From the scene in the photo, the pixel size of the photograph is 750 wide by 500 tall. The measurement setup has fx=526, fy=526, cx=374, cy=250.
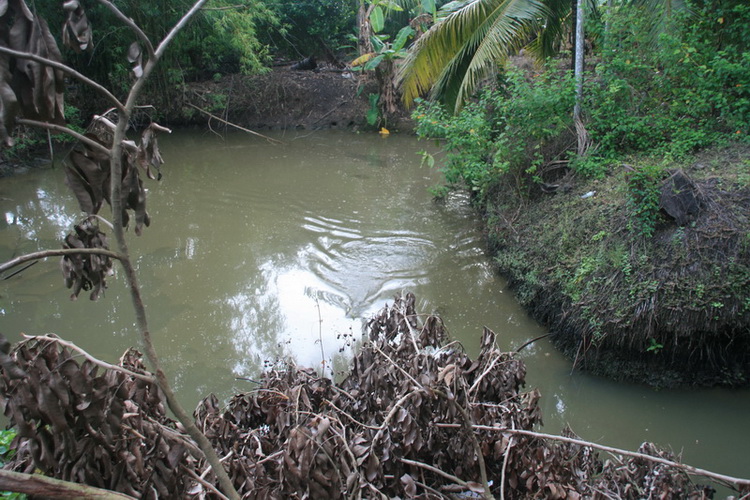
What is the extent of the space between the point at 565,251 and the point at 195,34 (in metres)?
11.5

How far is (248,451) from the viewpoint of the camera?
8.48 feet

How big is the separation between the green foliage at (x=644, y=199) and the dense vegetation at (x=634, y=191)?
0.03 feet

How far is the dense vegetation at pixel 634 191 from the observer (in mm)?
4371

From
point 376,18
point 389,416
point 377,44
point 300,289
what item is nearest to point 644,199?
point 389,416

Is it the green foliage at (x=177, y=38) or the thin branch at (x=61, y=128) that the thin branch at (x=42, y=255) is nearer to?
the thin branch at (x=61, y=128)

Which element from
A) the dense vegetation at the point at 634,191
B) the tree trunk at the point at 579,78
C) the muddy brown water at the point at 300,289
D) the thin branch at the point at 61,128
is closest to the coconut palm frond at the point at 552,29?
the dense vegetation at the point at 634,191

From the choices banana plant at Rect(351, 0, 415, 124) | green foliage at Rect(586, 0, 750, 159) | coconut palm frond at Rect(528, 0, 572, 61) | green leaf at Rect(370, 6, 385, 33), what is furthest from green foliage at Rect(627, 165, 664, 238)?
green leaf at Rect(370, 6, 385, 33)

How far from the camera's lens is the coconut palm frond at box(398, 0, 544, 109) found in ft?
23.2

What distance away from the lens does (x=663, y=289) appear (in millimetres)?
4367

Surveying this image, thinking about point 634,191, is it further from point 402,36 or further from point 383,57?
point 383,57

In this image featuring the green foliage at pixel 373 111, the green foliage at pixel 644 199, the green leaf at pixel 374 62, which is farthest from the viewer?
the green foliage at pixel 373 111

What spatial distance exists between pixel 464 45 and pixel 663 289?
15.6 ft

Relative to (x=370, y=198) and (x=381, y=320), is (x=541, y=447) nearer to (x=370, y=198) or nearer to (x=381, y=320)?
(x=381, y=320)

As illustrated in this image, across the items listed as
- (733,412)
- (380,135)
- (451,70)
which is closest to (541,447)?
(733,412)
